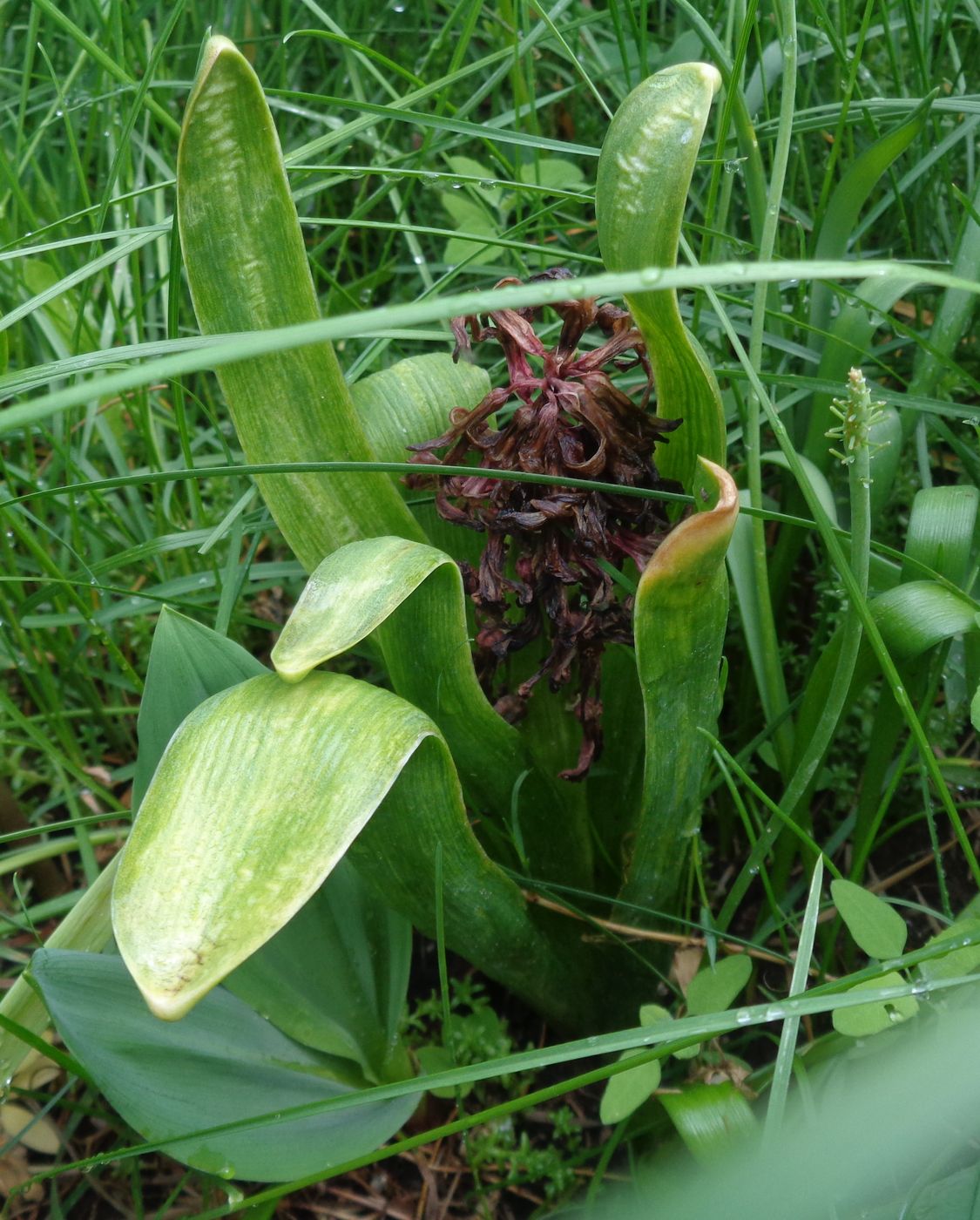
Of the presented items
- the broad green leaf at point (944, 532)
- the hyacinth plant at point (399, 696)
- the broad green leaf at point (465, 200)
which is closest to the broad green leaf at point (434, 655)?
the hyacinth plant at point (399, 696)

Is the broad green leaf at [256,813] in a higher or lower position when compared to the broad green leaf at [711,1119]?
higher

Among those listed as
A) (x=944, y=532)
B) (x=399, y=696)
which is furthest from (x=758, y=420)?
(x=399, y=696)

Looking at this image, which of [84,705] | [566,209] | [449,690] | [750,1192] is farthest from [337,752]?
[566,209]

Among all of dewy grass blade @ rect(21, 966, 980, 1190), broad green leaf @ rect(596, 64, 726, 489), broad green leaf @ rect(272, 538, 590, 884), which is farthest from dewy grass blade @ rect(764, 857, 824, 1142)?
broad green leaf @ rect(596, 64, 726, 489)

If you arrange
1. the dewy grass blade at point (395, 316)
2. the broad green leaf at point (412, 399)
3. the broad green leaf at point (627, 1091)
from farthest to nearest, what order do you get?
the broad green leaf at point (412, 399)
the broad green leaf at point (627, 1091)
the dewy grass blade at point (395, 316)

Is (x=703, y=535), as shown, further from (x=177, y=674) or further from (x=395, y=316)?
(x=177, y=674)

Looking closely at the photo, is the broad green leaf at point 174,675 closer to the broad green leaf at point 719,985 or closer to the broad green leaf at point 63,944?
the broad green leaf at point 63,944
